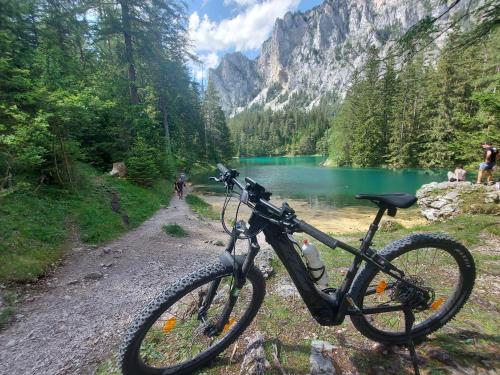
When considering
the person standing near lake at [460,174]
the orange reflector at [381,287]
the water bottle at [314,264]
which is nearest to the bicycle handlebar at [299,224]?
the water bottle at [314,264]

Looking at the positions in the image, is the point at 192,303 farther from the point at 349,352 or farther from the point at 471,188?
the point at 471,188

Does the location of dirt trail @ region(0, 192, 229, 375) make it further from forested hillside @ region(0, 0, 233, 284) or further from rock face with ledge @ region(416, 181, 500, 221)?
rock face with ledge @ region(416, 181, 500, 221)

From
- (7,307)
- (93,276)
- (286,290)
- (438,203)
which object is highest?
(286,290)

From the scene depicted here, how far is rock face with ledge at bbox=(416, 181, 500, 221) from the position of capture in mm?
9750

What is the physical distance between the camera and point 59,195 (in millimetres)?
9055

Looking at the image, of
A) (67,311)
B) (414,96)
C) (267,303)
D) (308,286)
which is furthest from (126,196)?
(414,96)

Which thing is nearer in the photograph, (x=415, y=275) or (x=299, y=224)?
(x=299, y=224)

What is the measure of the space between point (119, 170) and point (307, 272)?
16309 millimetres

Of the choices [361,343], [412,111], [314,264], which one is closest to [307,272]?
[314,264]

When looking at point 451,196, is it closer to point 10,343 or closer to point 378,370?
point 378,370

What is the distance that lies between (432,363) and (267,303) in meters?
1.87

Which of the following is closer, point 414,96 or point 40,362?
point 40,362

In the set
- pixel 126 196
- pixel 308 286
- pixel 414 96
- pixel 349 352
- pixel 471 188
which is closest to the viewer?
pixel 308 286

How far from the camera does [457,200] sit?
11383mm
